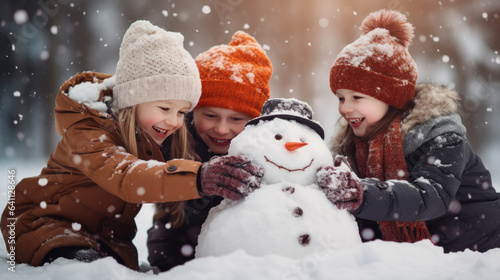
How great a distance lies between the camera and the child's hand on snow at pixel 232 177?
1324mm

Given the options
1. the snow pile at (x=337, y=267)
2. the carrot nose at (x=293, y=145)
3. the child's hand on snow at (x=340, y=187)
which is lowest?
the snow pile at (x=337, y=267)

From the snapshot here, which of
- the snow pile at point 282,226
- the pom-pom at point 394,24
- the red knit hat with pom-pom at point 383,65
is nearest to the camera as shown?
the snow pile at point 282,226

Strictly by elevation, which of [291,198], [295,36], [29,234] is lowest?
[29,234]

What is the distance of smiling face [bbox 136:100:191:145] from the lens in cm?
183

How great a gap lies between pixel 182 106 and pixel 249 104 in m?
0.42

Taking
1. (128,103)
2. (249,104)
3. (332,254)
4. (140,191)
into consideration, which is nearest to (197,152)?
(249,104)

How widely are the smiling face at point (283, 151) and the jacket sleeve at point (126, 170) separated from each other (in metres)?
0.22

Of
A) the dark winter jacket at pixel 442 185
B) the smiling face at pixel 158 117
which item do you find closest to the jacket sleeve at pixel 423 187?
the dark winter jacket at pixel 442 185

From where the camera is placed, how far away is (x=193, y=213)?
2070 millimetres

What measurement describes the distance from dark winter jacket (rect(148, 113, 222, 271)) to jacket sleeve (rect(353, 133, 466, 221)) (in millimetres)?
827

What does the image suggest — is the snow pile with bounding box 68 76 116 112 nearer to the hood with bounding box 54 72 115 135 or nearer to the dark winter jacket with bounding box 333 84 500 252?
the hood with bounding box 54 72 115 135

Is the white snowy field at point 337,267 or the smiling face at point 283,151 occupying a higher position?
the smiling face at point 283,151

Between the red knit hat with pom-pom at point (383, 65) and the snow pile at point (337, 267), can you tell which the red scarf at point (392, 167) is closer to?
the red knit hat with pom-pom at point (383, 65)

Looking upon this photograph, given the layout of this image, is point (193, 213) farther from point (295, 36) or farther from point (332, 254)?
point (295, 36)
